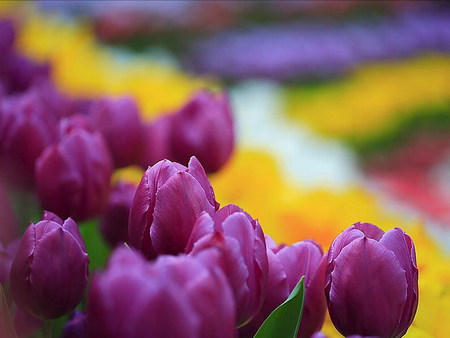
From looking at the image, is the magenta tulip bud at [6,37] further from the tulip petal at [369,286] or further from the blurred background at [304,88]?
the tulip petal at [369,286]

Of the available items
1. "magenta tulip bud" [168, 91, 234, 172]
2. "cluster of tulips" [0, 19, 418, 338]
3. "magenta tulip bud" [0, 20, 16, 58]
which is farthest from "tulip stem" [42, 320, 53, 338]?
"magenta tulip bud" [0, 20, 16, 58]

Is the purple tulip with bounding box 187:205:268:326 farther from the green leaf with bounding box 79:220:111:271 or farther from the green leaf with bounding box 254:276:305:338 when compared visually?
the green leaf with bounding box 79:220:111:271

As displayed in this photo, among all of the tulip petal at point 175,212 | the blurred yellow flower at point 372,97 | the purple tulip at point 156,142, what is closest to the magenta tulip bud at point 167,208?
the tulip petal at point 175,212

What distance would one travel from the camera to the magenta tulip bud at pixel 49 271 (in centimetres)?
42

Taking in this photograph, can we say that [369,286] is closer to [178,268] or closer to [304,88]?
[178,268]

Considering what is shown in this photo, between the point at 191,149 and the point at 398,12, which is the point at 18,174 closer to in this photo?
the point at 191,149

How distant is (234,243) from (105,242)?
0.29 meters

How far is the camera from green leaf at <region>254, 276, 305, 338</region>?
1.35ft

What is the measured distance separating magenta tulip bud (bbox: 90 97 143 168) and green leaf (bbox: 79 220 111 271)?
63 millimetres

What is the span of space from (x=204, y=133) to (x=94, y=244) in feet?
0.42

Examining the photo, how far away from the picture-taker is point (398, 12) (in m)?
3.14

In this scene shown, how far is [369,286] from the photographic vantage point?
0.41 m

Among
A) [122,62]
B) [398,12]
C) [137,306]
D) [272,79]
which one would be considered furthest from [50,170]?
[398,12]

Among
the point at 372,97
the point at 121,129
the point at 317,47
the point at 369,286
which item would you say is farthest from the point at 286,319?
the point at 317,47
